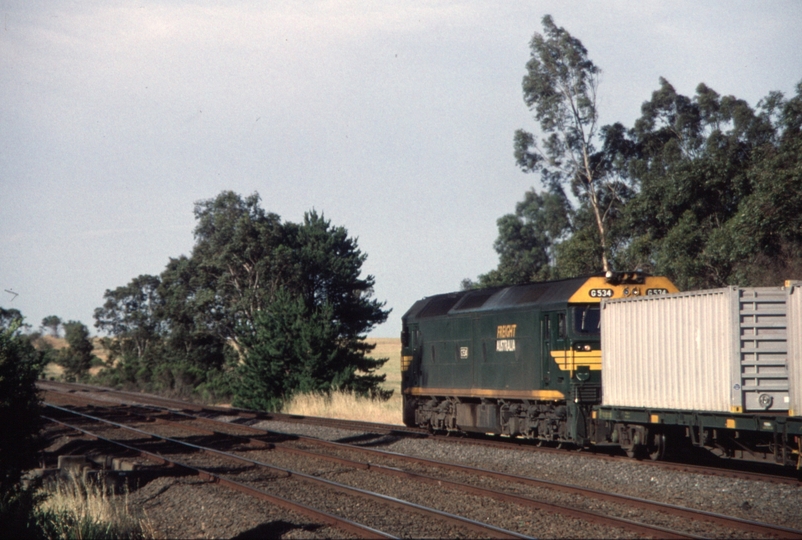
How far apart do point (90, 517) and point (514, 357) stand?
10.6 metres

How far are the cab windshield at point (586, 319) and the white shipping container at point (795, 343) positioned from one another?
4.62 m

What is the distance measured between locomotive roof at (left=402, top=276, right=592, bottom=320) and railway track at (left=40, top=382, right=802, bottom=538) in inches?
186

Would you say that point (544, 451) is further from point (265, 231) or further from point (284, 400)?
point (265, 231)

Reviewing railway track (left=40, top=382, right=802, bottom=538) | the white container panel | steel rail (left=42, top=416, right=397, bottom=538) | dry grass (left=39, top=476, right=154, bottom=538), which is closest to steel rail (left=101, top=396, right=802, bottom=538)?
railway track (left=40, top=382, right=802, bottom=538)

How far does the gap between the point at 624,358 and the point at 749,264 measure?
1417 centimetres

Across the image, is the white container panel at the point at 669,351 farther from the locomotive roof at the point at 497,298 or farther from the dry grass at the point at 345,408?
the dry grass at the point at 345,408

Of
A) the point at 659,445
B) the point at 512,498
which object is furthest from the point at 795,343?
the point at 512,498

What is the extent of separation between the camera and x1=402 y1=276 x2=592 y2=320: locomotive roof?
57.8 feet

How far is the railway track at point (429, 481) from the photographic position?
9.86 metres

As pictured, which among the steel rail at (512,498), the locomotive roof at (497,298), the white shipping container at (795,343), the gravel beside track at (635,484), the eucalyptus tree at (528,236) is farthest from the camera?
the eucalyptus tree at (528,236)

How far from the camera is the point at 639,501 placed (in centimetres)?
1116

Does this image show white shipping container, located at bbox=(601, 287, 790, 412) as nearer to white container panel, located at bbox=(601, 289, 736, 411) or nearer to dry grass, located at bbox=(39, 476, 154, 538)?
white container panel, located at bbox=(601, 289, 736, 411)

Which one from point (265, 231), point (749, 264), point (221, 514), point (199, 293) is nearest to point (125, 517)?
point (221, 514)

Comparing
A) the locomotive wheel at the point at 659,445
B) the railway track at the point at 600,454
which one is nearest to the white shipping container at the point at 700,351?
the locomotive wheel at the point at 659,445
